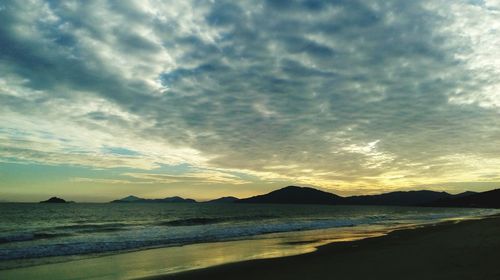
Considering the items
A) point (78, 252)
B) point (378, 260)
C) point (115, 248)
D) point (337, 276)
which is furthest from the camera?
point (115, 248)

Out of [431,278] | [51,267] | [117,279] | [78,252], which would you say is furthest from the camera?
[78,252]

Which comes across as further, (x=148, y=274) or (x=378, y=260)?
(x=378, y=260)

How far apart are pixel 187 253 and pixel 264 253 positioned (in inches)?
168

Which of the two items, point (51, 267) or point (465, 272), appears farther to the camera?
point (51, 267)

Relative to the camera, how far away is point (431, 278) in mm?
10555

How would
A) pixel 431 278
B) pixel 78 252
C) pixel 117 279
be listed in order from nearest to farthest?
pixel 431 278 < pixel 117 279 < pixel 78 252

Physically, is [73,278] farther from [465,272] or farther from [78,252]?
[465,272]

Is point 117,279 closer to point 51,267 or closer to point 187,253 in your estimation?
point 51,267

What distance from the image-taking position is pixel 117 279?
12.8 m

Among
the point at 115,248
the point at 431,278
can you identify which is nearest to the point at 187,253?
the point at 115,248

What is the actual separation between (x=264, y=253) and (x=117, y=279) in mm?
8767

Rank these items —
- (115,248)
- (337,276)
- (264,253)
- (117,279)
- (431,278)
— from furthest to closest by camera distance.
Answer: (115,248) < (264,253) < (117,279) < (337,276) < (431,278)

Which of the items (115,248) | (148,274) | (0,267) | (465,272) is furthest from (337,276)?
(115,248)

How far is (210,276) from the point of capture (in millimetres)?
13039
